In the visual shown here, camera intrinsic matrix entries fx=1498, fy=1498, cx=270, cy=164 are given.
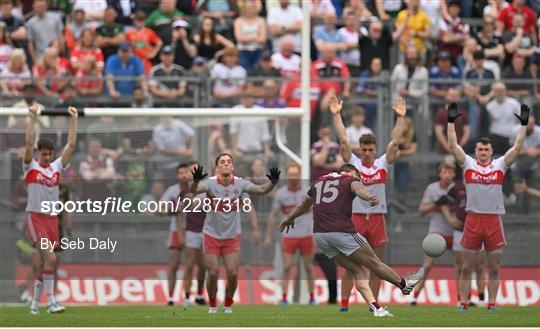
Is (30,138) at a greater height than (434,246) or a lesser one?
greater

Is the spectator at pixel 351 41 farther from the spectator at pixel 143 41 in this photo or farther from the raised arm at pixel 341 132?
the raised arm at pixel 341 132

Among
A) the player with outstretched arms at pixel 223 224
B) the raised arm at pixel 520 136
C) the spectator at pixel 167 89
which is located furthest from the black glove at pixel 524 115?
the spectator at pixel 167 89

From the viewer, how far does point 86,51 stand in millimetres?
26047

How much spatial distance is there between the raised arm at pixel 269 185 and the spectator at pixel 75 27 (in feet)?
23.5

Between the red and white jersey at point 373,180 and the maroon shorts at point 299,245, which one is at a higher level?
the red and white jersey at point 373,180

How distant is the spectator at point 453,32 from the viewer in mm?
27000

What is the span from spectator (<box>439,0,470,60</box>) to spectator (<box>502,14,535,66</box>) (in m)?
0.75

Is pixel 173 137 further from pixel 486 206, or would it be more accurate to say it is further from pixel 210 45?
pixel 486 206

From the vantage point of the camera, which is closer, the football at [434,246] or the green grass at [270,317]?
the green grass at [270,317]

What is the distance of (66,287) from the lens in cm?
2231

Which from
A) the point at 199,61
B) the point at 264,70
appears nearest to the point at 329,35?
the point at 264,70

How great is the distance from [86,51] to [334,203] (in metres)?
8.87

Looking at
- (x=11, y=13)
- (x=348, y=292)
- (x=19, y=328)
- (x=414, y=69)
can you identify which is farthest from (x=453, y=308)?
(x=11, y=13)

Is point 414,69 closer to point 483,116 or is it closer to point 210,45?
point 483,116
